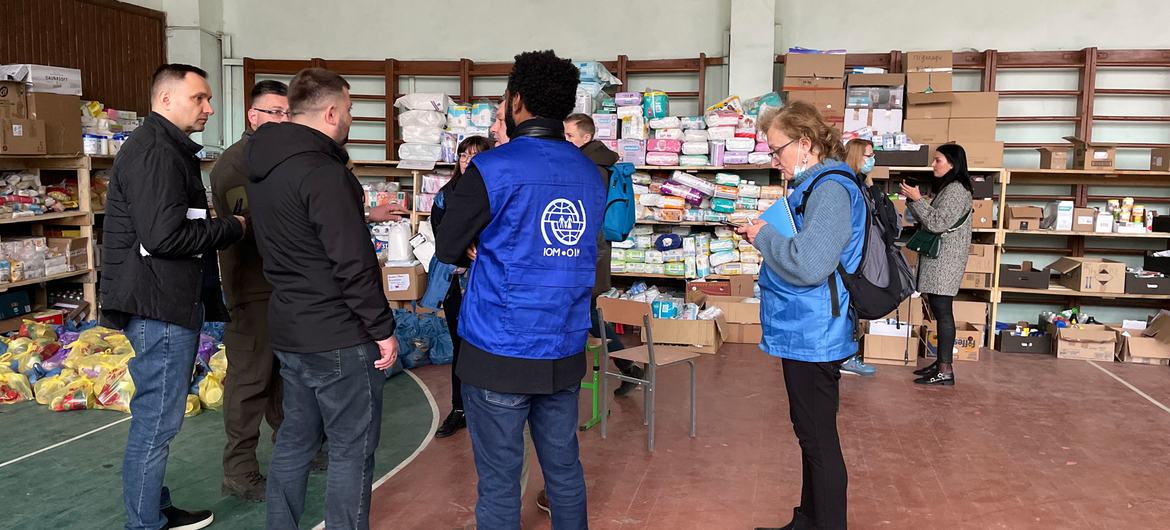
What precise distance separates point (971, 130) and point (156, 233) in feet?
20.1

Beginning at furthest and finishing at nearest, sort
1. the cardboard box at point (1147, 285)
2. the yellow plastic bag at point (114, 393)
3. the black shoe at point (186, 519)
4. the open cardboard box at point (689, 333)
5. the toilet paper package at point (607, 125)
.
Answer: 1. the toilet paper package at point (607, 125)
2. the cardboard box at point (1147, 285)
3. the open cardboard box at point (689, 333)
4. the yellow plastic bag at point (114, 393)
5. the black shoe at point (186, 519)

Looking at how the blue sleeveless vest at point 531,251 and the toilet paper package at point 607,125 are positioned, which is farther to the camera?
the toilet paper package at point 607,125

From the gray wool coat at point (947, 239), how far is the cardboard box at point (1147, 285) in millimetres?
1918

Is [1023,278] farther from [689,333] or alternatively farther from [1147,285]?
[689,333]

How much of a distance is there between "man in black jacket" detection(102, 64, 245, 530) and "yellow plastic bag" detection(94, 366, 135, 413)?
2.03m

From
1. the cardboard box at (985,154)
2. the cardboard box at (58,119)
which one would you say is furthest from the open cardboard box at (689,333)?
the cardboard box at (58,119)

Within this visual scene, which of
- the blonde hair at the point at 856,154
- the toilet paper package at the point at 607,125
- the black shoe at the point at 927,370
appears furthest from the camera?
the toilet paper package at the point at 607,125

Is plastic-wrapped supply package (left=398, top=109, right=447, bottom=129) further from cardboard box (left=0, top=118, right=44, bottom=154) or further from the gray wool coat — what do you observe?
the gray wool coat

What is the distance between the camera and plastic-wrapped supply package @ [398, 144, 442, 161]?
751 centimetres

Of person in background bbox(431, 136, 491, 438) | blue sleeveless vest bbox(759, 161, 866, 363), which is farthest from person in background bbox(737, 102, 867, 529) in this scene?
person in background bbox(431, 136, 491, 438)

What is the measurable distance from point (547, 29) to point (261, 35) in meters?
2.96

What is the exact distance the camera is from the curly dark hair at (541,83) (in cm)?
221

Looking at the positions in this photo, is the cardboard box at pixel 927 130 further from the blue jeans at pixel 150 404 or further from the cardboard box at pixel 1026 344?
the blue jeans at pixel 150 404

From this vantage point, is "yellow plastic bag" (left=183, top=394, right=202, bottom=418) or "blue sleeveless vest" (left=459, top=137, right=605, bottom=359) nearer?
"blue sleeveless vest" (left=459, top=137, right=605, bottom=359)
